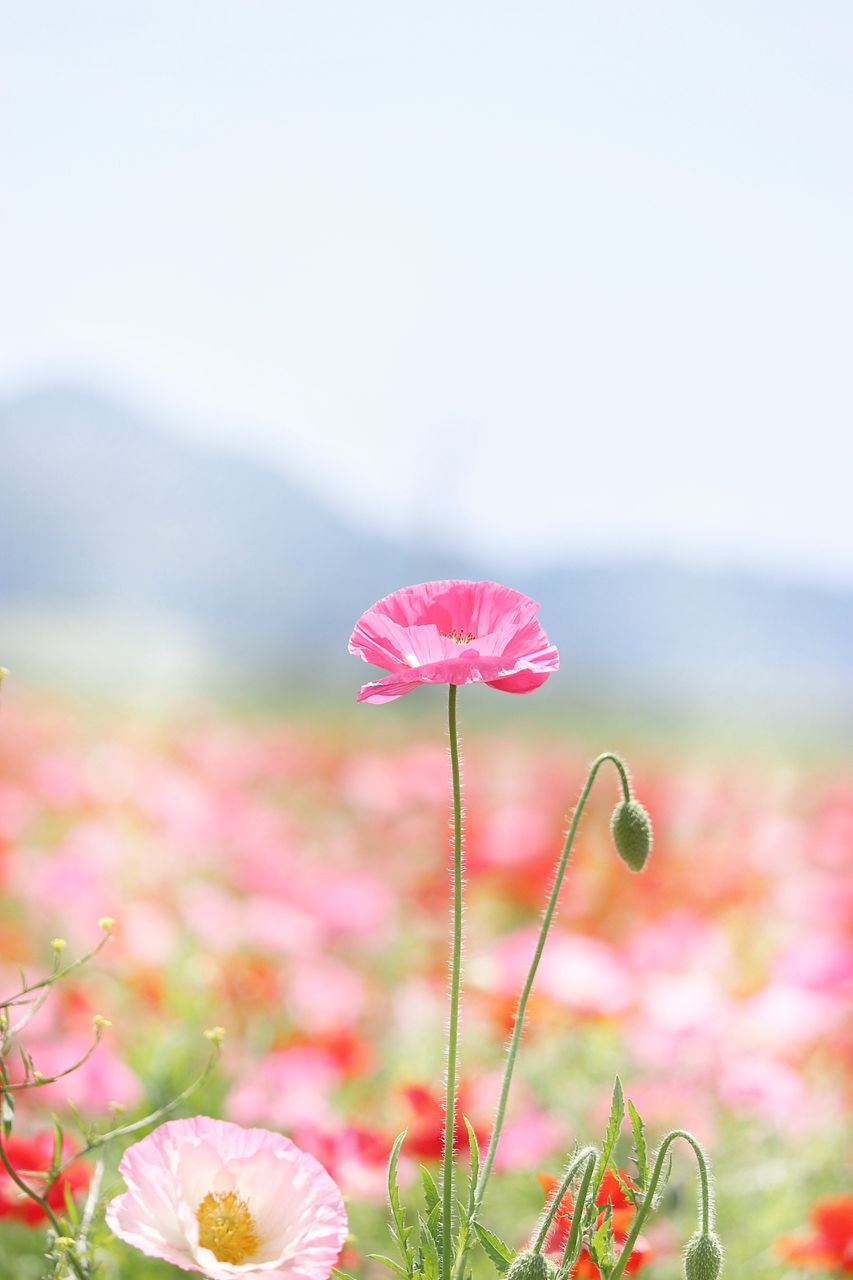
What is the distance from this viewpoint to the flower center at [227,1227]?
78 cm

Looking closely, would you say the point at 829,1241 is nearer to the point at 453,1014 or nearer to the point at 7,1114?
the point at 453,1014

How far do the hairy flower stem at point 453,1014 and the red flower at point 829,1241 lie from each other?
0.72m

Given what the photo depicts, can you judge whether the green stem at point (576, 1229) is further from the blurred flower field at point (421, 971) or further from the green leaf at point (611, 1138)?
the blurred flower field at point (421, 971)

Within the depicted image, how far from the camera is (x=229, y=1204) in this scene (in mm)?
795

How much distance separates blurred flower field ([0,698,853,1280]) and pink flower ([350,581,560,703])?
0.32m

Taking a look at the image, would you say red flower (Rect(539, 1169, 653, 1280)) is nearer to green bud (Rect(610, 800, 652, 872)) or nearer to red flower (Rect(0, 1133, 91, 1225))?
green bud (Rect(610, 800, 652, 872))

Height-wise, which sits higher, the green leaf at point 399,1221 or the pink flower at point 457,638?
the pink flower at point 457,638

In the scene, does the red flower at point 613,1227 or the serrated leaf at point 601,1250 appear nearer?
the serrated leaf at point 601,1250

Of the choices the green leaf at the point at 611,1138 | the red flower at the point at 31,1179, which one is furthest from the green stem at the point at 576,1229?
the red flower at the point at 31,1179

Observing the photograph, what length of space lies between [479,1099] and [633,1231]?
1.05 m

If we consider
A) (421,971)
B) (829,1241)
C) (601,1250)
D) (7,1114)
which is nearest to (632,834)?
(601,1250)

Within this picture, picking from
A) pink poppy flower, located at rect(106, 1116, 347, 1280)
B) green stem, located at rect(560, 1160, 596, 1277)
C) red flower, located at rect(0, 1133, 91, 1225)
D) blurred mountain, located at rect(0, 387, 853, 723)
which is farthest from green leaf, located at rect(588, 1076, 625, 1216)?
blurred mountain, located at rect(0, 387, 853, 723)

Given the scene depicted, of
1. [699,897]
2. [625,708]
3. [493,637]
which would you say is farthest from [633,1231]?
[625,708]

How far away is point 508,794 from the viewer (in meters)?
4.48
